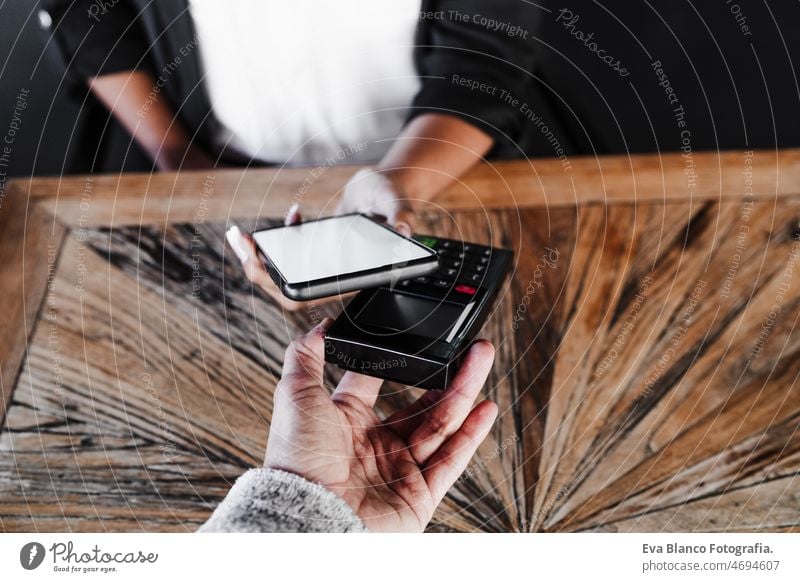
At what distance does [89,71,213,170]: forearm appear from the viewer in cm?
37

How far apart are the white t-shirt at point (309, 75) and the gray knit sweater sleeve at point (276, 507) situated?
0.21 m

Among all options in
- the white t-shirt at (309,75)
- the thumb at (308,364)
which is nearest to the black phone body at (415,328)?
the thumb at (308,364)

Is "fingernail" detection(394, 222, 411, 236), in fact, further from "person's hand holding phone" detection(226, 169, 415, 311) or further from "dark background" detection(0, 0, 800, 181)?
"dark background" detection(0, 0, 800, 181)

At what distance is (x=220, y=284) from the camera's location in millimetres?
274

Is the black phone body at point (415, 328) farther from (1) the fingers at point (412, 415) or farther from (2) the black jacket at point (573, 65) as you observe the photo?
(2) the black jacket at point (573, 65)

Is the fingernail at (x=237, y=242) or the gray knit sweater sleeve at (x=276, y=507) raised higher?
the fingernail at (x=237, y=242)

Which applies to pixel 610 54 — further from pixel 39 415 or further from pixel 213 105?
pixel 39 415

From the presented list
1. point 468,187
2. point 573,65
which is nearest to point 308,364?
point 468,187

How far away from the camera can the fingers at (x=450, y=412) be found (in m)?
0.21

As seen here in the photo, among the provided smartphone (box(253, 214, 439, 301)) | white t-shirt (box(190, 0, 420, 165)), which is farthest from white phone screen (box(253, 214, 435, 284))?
white t-shirt (box(190, 0, 420, 165))

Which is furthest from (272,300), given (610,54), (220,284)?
(610,54)

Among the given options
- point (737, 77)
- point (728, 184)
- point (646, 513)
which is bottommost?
point (646, 513)

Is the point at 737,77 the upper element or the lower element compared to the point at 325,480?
upper

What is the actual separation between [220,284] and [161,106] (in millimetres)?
174
